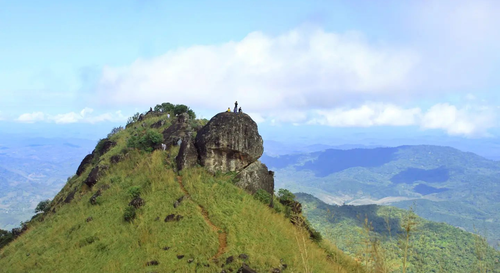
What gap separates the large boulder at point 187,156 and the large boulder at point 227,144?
1.87 feet

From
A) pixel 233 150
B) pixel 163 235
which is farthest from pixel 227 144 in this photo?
pixel 163 235

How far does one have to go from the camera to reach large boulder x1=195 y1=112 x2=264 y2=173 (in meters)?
25.7

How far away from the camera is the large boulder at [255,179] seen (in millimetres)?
24453

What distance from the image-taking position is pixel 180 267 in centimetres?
1470

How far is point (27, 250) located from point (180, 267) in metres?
13.4

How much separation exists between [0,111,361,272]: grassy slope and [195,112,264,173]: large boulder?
4.80 ft

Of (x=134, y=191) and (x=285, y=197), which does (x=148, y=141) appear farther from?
(x=285, y=197)

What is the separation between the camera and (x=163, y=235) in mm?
17141

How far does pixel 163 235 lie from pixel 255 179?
1003 cm

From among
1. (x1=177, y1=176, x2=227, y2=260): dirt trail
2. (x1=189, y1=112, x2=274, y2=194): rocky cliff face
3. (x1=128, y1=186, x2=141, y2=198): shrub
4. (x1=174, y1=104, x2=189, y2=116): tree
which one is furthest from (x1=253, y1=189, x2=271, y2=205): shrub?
(x1=174, y1=104, x2=189, y2=116): tree

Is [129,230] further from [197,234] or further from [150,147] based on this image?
[150,147]

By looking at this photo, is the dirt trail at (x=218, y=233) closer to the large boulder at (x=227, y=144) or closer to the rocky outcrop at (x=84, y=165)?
the large boulder at (x=227, y=144)

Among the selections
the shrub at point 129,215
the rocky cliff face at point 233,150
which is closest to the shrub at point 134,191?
the shrub at point 129,215

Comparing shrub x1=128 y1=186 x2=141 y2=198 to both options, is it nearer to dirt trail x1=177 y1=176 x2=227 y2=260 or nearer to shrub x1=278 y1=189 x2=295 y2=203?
dirt trail x1=177 y1=176 x2=227 y2=260
